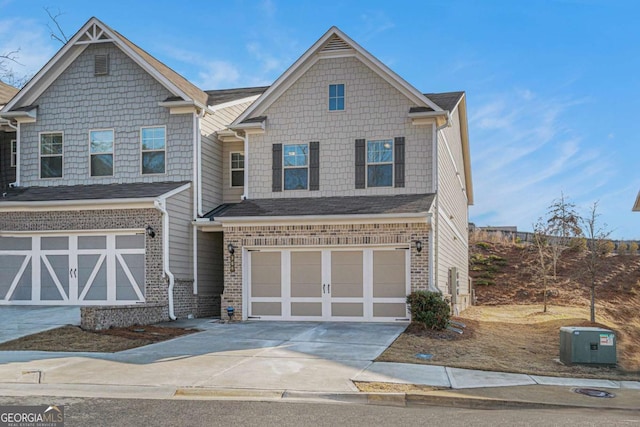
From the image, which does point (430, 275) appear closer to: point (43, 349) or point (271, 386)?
point (271, 386)

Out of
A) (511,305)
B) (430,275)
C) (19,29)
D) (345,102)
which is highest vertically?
(19,29)

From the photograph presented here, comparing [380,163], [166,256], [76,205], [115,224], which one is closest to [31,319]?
[115,224]

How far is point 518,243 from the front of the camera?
125ft

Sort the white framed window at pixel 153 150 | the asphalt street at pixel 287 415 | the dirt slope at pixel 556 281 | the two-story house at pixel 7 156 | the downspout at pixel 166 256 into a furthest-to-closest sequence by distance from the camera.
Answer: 1. the dirt slope at pixel 556 281
2. the two-story house at pixel 7 156
3. the white framed window at pixel 153 150
4. the downspout at pixel 166 256
5. the asphalt street at pixel 287 415

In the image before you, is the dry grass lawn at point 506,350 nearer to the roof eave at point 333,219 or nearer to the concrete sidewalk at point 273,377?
the concrete sidewalk at point 273,377

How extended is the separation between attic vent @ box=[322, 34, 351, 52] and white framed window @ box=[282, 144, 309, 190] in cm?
299

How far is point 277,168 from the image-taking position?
19.7 meters

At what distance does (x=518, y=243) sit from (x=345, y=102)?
2228cm

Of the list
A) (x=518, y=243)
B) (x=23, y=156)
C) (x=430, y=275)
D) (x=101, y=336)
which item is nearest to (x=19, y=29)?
(x=23, y=156)

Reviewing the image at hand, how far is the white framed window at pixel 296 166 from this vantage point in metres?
19.6

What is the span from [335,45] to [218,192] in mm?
6286

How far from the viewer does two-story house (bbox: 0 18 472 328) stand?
58.9 feet

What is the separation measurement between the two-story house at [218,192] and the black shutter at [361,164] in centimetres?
4

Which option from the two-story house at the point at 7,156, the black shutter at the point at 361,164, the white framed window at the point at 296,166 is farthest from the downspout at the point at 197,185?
the two-story house at the point at 7,156
